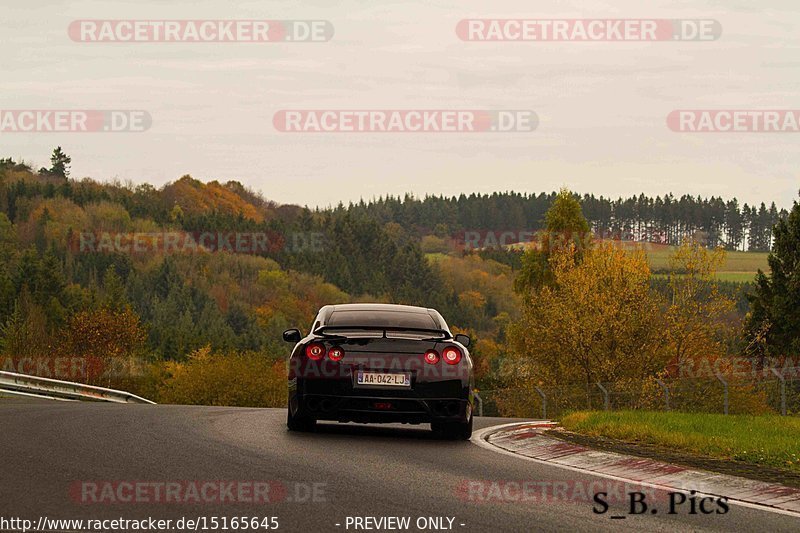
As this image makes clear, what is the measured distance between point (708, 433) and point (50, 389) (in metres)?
23.7

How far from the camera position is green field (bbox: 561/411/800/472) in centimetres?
1085

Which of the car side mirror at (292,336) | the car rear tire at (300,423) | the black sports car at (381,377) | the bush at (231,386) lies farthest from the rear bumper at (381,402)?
the bush at (231,386)

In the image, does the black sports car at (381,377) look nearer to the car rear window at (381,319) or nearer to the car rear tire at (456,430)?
the car rear tire at (456,430)

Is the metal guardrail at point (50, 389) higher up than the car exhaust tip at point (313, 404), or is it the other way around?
the car exhaust tip at point (313, 404)

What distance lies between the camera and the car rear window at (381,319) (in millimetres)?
13219

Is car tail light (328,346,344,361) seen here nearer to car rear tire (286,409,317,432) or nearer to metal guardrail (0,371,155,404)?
car rear tire (286,409,317,432)

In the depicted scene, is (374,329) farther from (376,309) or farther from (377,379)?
(376,309)

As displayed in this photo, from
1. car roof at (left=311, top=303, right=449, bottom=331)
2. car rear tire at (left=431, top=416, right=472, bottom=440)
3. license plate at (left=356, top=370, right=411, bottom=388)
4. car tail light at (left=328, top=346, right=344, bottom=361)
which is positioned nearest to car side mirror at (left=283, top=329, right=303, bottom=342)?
car roof at (left=311, top=303, right=449, bottom=331)

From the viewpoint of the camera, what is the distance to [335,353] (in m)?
12.1

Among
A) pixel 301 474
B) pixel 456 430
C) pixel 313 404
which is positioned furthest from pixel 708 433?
pixel 301 474

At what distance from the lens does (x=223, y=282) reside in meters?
178

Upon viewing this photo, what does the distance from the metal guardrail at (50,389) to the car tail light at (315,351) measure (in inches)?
735

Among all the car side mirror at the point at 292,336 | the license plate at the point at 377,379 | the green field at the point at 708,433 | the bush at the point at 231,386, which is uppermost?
the car side mirror at the point at 292,336

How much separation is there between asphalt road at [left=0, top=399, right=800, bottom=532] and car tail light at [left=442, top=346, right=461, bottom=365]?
0.91m
